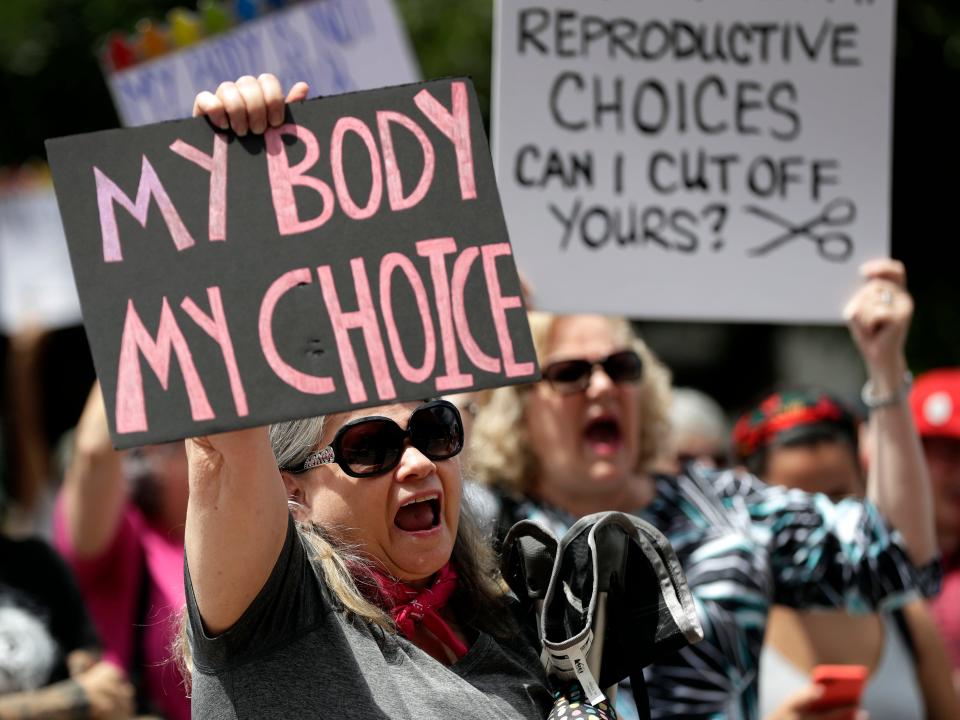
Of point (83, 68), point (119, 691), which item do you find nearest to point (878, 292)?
point (119, 691)

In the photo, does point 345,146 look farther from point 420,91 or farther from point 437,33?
point 437,33

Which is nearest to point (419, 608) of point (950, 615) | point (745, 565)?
point (745, 565)

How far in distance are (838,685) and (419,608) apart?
1.39m

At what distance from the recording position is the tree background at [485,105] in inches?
292

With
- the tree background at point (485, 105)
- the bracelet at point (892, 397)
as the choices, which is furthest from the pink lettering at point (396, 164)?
the tree background at point (485, 105)

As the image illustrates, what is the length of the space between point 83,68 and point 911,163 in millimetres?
4921

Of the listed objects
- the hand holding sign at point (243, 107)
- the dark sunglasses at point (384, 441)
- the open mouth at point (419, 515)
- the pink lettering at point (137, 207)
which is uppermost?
the hand holding sign at point (243, 107)

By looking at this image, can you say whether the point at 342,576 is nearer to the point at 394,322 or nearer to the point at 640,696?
the point at 394,322

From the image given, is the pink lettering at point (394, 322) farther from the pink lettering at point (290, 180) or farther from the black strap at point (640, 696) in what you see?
the black strap at point (640, 696)

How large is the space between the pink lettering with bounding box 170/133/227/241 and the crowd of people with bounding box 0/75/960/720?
2.0 inches

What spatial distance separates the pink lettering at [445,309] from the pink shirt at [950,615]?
9.22 feet

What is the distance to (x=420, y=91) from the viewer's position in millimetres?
2076

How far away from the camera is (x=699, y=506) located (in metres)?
3.36

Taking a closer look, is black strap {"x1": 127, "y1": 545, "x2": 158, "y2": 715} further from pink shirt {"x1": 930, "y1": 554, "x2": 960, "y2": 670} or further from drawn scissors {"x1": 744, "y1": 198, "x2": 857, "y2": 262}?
pink shirt {"x1": 930, "y1": 554, "x2": 960, "y2": 670}
